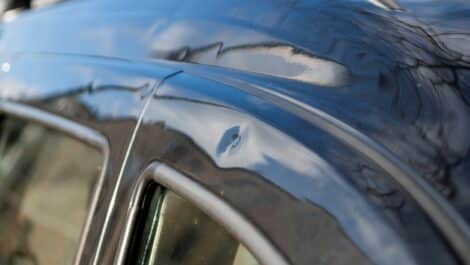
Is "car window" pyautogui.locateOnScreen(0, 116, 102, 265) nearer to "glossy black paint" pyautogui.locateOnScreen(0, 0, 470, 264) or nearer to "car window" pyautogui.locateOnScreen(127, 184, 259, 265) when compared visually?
"glossy black paint" pyautogui.locateOnScreen(0, 0, 470, 264)

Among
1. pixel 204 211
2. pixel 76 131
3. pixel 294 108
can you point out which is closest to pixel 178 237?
pixel 204 211

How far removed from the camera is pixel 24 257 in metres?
2.40

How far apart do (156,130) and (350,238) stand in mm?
583

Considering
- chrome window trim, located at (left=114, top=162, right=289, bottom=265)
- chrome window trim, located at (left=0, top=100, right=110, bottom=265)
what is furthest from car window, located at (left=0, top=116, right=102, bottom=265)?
chrome window trim, located at (left=114, top=162, right=289, bottom=265)

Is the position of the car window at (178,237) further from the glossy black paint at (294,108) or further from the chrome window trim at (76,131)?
the chrome window trim at (76,131)

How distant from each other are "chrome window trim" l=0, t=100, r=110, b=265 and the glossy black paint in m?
0.03

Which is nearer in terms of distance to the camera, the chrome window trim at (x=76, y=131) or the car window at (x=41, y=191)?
the chrome window trim at (x=76, y=131)

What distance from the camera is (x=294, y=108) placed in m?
1.62

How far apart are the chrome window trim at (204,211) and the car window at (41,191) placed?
24 centimetres

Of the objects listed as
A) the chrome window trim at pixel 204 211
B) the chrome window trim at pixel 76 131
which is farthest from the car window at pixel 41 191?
the chrome window trim at pixel 204 211

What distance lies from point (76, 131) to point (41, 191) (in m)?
0.30

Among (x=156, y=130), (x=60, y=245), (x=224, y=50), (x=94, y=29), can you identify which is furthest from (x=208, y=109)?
(x=94, y=29)

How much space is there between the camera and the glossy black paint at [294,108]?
1421mm

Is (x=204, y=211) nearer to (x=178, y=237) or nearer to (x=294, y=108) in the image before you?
(x=178, y=237)
